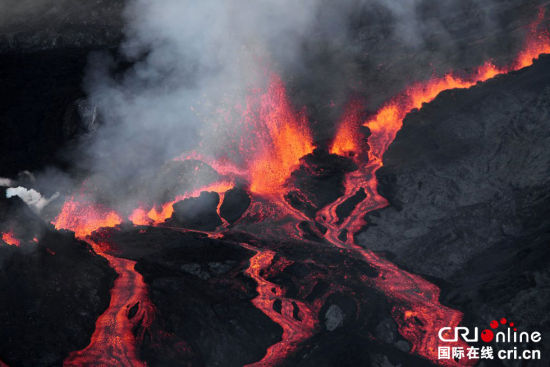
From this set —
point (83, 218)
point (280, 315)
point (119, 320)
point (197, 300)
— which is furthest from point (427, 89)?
point (119, 320)

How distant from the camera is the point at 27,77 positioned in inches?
619

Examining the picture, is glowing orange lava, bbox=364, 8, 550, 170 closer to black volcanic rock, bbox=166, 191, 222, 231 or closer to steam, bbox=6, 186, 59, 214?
black volcanic rock, bbox=166, 191, 222, 231

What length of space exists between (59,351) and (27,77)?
1146cm

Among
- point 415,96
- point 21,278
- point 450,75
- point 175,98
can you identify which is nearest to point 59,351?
point 21,278

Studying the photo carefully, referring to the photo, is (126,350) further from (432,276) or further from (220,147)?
(220,147)

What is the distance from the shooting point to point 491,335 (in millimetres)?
9133

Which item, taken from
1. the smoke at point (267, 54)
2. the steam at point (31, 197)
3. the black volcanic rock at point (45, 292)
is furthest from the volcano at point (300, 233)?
the smoke at point (267, 54)

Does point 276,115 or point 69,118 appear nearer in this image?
point 69,118

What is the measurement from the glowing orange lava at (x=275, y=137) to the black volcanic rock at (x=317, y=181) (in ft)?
1.72

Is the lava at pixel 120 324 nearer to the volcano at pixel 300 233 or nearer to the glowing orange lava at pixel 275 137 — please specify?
the volcano at pixel 300 233

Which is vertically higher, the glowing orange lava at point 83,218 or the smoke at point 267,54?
the smoke at point 267,54

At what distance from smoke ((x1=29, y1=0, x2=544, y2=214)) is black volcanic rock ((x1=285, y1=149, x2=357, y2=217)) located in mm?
1357

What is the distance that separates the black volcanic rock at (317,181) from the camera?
1377cm

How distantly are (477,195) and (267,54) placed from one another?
9379 millimetres
